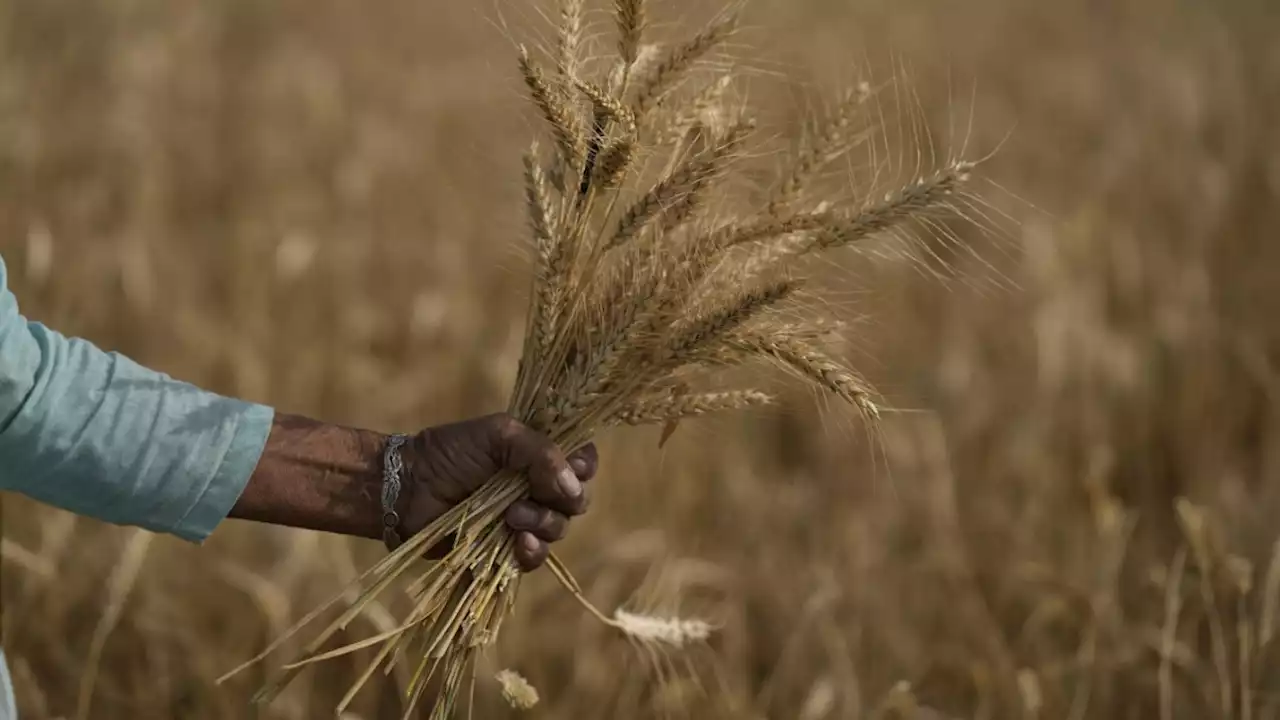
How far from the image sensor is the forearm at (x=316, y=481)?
1.16 meters

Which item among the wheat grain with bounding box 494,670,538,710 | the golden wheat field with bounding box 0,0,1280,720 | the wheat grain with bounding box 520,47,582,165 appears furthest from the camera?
the golden wheat field with bounding box 0,0,1280,720

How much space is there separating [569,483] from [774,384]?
0.27m

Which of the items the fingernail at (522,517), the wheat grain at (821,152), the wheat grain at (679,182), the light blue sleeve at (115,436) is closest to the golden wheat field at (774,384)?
the wheat grain at (821,152)

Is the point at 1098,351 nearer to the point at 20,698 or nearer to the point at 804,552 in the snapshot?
the point at 804,552

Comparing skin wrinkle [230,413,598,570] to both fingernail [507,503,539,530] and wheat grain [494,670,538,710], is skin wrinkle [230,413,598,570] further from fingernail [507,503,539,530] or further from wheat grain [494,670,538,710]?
wheat grain [494,670,538,710]

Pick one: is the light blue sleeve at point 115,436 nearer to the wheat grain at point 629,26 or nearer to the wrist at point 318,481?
the wrist at point 318,481

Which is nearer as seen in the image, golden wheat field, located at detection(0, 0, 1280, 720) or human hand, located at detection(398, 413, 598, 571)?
human hand, located at detection(398, 413, 598, 571)

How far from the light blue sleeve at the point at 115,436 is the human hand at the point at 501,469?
0.49 feet

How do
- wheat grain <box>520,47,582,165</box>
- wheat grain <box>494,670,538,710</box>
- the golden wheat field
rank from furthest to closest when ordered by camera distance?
the golden wheat field → wheat grain <box>494,670,538,710</box> → wheat grain <box>520,47,582,165</box>

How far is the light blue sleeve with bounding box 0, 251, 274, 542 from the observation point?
1.05 meters

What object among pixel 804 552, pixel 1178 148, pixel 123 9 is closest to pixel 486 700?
pixel 804 552

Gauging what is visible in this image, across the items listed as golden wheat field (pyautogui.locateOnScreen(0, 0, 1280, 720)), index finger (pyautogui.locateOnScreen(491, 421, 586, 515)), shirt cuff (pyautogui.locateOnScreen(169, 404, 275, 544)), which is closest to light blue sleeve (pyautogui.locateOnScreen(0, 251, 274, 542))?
shirt cuff (pyautogui.locateOnScreen(169, 404, 275, 544))

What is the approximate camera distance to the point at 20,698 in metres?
1.55

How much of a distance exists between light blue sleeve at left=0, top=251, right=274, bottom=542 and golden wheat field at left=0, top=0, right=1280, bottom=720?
364 mm
